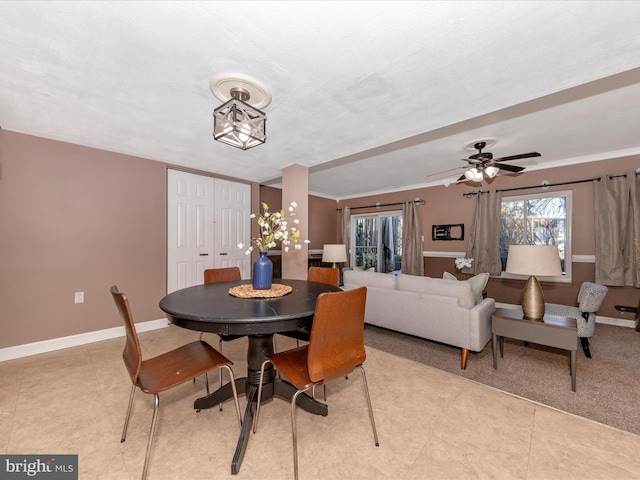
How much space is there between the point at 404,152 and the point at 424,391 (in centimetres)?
304

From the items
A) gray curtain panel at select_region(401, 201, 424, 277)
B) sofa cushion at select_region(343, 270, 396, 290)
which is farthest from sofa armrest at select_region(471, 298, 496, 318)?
gray curtain panel at select_region(401, 201, 424, 277)

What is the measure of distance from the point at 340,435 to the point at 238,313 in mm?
985

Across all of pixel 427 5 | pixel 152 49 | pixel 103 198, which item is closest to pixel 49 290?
pixel 103 198

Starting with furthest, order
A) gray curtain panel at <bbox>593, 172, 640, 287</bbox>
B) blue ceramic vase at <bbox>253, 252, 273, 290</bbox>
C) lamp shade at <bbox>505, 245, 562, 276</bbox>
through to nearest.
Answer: gray curtain panel at <bbox>593, 172, 640, 287</bbox> < lamp shade at <bbox>505, 245, 562, 276</bbox> < blue ceramic vase at <bbox>253, 252, 273, 290</bbox>

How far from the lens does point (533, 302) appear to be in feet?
7.69

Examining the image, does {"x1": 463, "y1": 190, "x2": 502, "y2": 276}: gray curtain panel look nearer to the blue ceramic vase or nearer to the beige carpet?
the beige carpet

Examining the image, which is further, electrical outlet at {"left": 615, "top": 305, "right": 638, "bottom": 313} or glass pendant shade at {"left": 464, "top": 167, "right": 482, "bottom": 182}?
electrical outlet at {"left": 615, "top": 305, "right": 638, "bottom": 313}

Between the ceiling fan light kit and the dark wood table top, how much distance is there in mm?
1101

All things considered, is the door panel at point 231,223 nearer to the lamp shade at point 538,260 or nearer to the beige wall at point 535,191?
the beige wall at point 535,191

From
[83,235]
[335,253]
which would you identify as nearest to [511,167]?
[335,253]

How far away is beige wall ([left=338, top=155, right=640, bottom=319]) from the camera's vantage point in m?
3.71

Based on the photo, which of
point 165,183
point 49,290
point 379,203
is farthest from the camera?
point 379,203

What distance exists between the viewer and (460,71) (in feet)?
5.57

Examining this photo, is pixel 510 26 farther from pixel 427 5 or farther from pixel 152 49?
pixel 152 49
